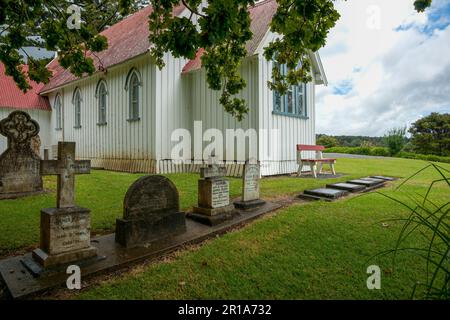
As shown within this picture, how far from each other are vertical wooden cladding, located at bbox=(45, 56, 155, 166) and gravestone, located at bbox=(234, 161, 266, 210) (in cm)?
687

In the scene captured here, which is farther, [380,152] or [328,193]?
[380,152]

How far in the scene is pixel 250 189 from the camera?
6.25m

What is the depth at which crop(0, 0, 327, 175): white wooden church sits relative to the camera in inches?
440

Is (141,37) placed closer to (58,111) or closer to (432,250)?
(58,111)

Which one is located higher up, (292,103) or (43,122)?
(43,122)

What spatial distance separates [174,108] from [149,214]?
29.5 ft

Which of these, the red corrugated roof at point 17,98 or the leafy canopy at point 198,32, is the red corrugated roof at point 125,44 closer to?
the red corrugated roof at point 17,98

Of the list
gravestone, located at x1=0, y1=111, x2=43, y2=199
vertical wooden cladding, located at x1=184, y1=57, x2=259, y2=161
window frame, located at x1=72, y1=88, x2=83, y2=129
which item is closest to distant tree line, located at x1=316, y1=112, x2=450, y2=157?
vertical wooden cladding, located at x1=184, y1=57, x2=259, y2=161

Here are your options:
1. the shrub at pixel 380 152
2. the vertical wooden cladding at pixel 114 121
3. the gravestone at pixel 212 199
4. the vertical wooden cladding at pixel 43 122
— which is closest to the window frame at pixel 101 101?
the vertical wooden cladding at pixel 114 121

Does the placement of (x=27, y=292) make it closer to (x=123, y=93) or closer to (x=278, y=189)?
(x=278, y=189)

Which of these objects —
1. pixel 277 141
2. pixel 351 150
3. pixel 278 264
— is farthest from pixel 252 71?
pixel 351 150

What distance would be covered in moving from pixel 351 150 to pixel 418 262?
33.6 meters

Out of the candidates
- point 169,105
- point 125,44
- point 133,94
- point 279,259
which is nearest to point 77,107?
point 125,44

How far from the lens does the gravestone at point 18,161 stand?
24.4ft
